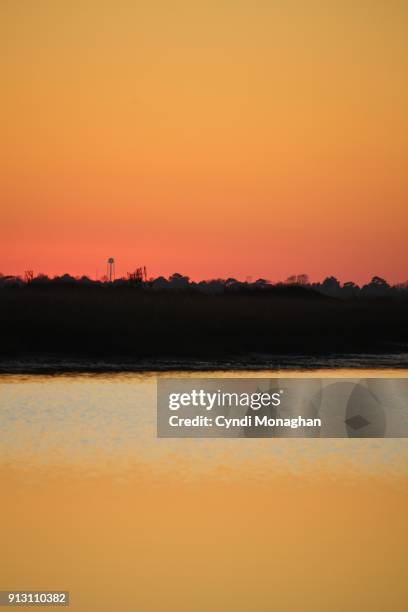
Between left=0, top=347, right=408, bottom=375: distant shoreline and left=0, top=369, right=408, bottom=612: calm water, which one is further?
left=0, top=347, right=408, bottom=375: distant shoreline

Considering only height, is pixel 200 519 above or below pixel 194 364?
below

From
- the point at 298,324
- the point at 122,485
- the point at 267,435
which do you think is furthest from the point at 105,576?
the point at 298,324

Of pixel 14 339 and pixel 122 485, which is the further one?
pixel 14 339

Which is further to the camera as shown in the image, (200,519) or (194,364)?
(194,364)

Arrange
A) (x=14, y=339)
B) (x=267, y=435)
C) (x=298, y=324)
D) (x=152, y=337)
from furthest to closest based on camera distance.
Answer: (x=298, y=324), (x=152, y=337), (x=14, y=339), (x=267, y=435)

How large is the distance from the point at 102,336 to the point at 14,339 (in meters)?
3.56

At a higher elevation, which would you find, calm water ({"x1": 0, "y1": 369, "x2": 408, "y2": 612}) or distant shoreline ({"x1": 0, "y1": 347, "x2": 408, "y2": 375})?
distant shoreline ({"x1": 0, "y1": 347, "x2": 408, "y2": 375})

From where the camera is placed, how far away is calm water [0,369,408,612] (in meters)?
11.3

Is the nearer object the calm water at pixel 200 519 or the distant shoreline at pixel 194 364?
the calm water at pixel 200 519

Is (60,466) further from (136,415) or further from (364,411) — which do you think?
(364,411)

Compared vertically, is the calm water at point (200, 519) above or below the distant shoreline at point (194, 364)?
below

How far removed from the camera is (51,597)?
36.0 ft

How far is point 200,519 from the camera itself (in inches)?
541

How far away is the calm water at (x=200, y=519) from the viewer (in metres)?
11.3
